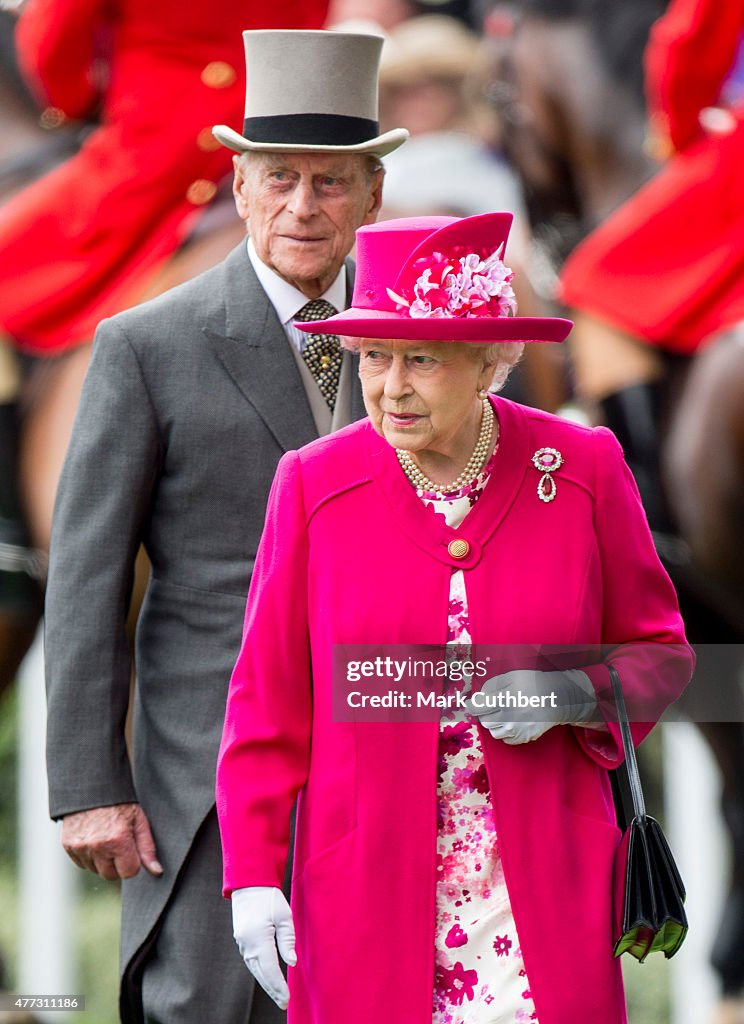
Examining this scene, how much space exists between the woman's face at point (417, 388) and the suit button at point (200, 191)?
2638 millimetres

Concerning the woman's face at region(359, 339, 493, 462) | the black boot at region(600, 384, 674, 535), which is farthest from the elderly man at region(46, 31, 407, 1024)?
the black boot at region(600, 384, 674, 535)

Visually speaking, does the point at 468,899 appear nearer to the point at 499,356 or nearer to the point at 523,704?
the point at 523,704

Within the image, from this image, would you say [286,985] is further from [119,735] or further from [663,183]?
[663,183]

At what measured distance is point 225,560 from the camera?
3.05 meters

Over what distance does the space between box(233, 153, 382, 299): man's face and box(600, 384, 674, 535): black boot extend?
2.23m

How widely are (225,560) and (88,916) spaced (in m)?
4.98

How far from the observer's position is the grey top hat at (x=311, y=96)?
10.1 ft

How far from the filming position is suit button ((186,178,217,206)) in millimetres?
5075

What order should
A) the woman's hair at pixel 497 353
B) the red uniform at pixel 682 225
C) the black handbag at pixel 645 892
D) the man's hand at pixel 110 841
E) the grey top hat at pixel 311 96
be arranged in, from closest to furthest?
the black handbag at pixel 645 892
the woman's hair at pixel 497 353
the man's hand at pixel 110 841
the grey top hat at pixel 311 96
the red uniform at pixel 682 225

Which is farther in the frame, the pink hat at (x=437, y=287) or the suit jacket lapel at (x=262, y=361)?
the suit jacket lapel at (x=262, y=361)

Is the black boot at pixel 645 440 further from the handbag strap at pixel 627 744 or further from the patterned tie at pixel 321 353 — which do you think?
the handbag strap at pixel 627 744

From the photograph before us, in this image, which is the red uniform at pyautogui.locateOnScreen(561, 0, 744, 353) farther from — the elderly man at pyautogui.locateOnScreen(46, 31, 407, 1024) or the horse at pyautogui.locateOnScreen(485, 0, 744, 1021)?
the elderly man at pyautogui.locateOnScreen(46, 31, 407, 1024)

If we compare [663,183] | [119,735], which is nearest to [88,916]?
[663,183]

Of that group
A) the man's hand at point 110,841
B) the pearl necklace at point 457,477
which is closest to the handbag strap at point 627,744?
the pearl necklace at point 457,477
